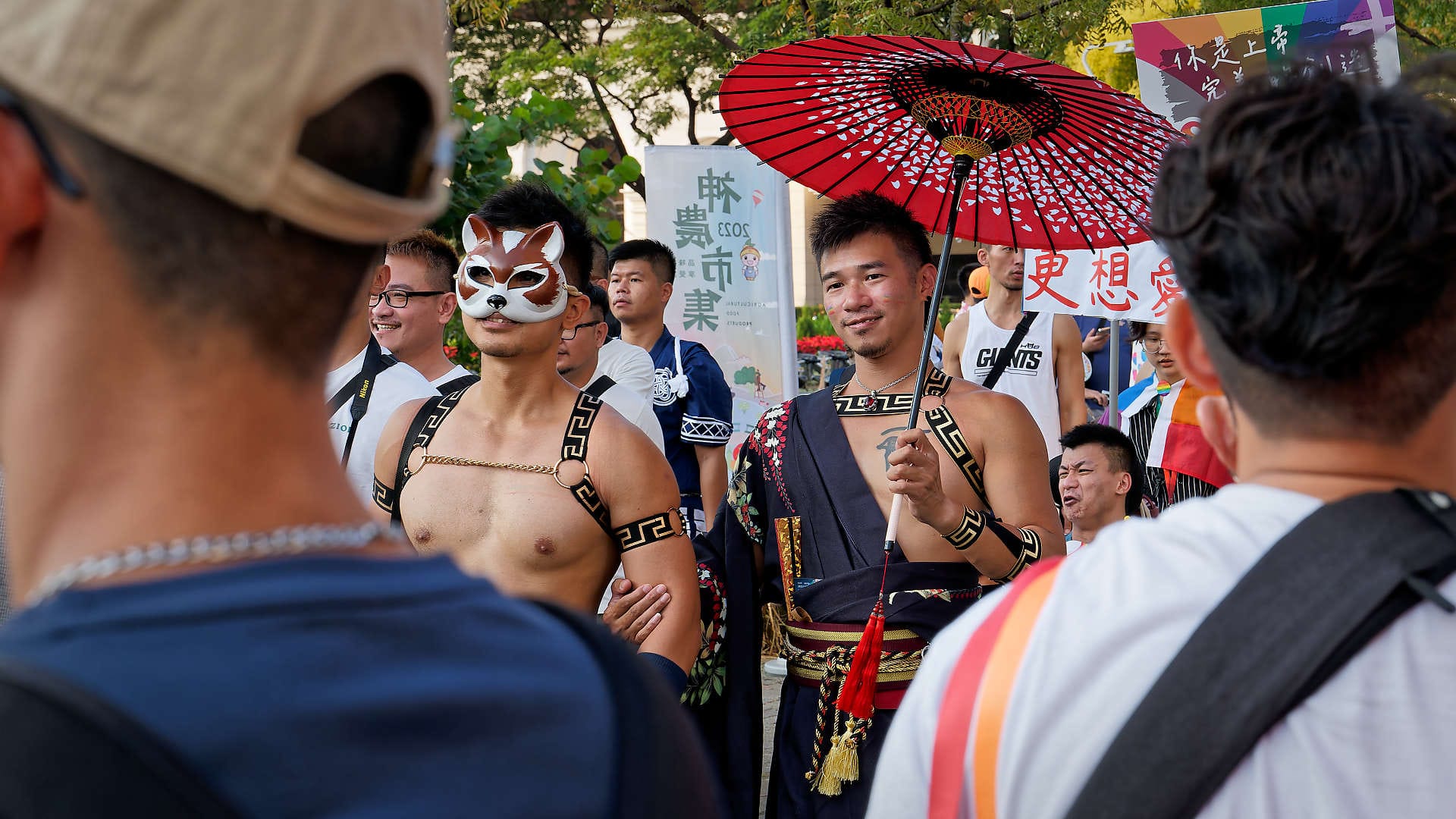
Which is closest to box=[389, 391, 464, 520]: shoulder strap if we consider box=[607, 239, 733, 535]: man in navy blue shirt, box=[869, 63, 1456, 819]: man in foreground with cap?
box=[607, 239, 733, 535]: man in navy blue shirt

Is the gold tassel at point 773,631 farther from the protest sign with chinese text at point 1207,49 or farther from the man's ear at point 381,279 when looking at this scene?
the protest sign with chinese text at point 1207,49

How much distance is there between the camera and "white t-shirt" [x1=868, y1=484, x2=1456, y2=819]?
1.25 meters

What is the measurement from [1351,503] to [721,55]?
1380 cm

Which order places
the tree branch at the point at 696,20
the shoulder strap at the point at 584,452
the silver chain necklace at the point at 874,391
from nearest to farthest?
the shoulder strap at the point at 584,452 < the silver chain necklace at the point at 874,391 < the tree branch at the point at 696,20

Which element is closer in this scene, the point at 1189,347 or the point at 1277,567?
the point at 1277,567

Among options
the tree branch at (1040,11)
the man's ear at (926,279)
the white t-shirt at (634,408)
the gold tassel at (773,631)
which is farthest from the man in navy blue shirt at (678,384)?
the tree branch at (1040,11)

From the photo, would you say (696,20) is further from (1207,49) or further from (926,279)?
(926,279)

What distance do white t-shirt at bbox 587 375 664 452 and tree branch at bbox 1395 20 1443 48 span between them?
7287mm

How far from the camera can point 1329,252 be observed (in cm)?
131

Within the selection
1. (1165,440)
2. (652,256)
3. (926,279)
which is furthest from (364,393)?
(1165,440)

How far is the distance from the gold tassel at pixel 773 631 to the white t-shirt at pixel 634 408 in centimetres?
84

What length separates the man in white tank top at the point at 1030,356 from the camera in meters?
7.06

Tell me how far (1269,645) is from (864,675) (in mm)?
2195

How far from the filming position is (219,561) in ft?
2.62
